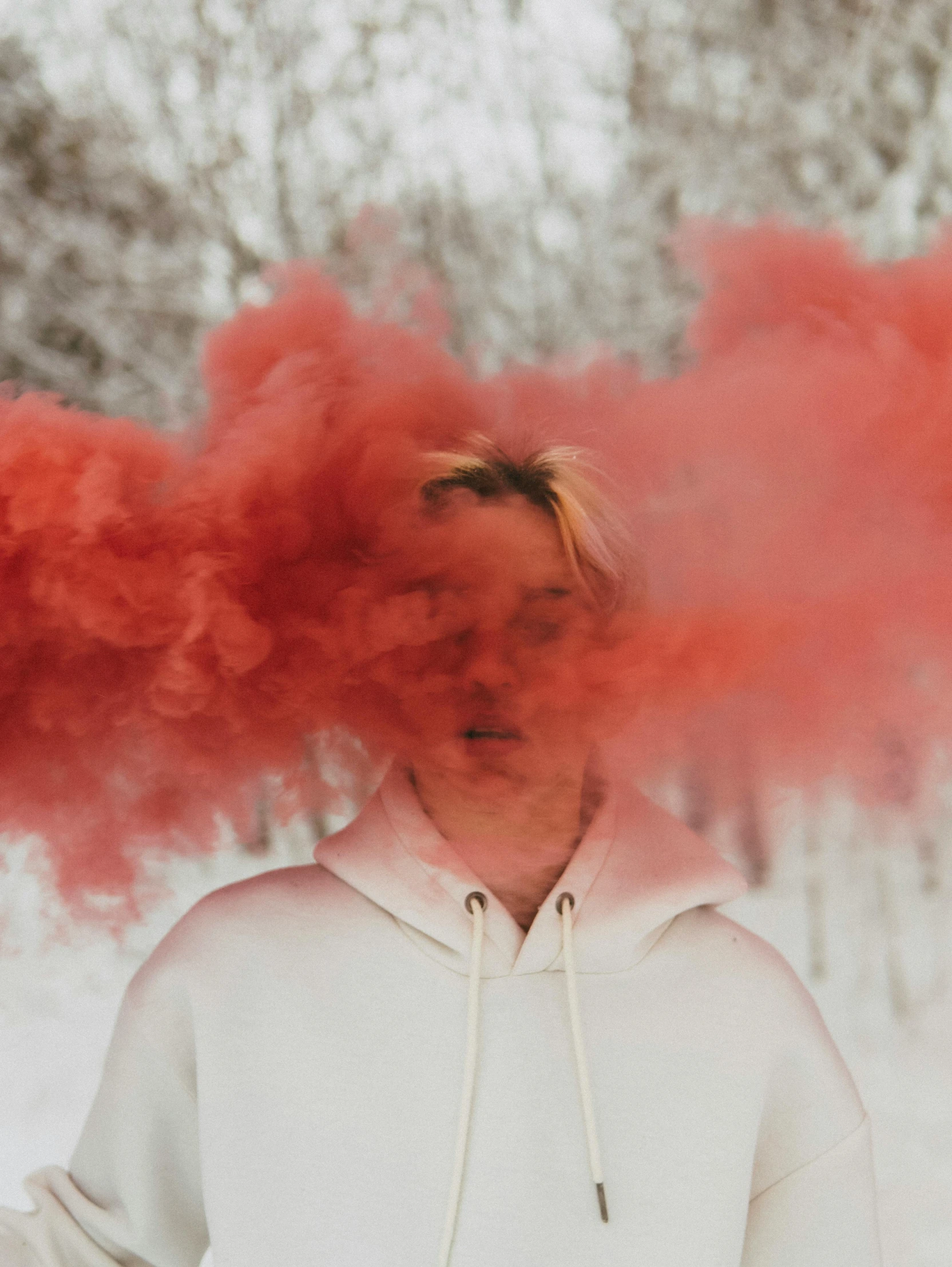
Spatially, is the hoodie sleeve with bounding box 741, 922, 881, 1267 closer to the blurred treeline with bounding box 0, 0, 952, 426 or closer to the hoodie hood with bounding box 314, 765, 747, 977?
the hoodie hood with bounding box 314, 765, 747, 977

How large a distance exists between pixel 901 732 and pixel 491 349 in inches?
23.7

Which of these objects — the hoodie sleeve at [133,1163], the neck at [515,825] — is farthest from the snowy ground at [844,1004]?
the neck at [515,825]

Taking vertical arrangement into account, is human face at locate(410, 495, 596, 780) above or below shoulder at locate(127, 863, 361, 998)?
above

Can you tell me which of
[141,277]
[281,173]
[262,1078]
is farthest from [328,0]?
[262,1078]

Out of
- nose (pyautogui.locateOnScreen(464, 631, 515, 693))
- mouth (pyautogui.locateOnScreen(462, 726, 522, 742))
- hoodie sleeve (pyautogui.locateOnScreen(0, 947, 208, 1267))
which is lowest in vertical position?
hoodie sleeve (pyautogui.locateOnScreen(0, 947, 208, 1267))

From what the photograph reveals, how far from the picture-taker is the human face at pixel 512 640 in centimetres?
42

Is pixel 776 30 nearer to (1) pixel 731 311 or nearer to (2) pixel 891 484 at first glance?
(1) pixel 731 311

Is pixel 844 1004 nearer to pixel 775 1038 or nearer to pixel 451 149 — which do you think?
pixel 775 1038

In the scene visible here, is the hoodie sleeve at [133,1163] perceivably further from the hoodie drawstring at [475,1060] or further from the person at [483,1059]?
the hoodie drawstring at [475,1060]

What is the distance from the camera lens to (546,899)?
0.54 meters

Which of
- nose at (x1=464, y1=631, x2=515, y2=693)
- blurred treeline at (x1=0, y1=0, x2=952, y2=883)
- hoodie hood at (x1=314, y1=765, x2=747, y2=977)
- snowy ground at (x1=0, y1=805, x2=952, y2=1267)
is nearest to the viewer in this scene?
nose at (x1=464, y1=631, x2=515, y2=693)

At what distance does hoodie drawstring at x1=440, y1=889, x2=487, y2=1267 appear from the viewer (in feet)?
1.61

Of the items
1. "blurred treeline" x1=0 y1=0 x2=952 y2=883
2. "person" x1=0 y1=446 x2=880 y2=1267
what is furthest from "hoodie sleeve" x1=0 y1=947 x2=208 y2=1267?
"blurred treeline" x1=0 y1=0 x2=952 y2=883

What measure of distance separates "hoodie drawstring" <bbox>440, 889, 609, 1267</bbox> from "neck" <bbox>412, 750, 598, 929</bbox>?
0.07 feet
